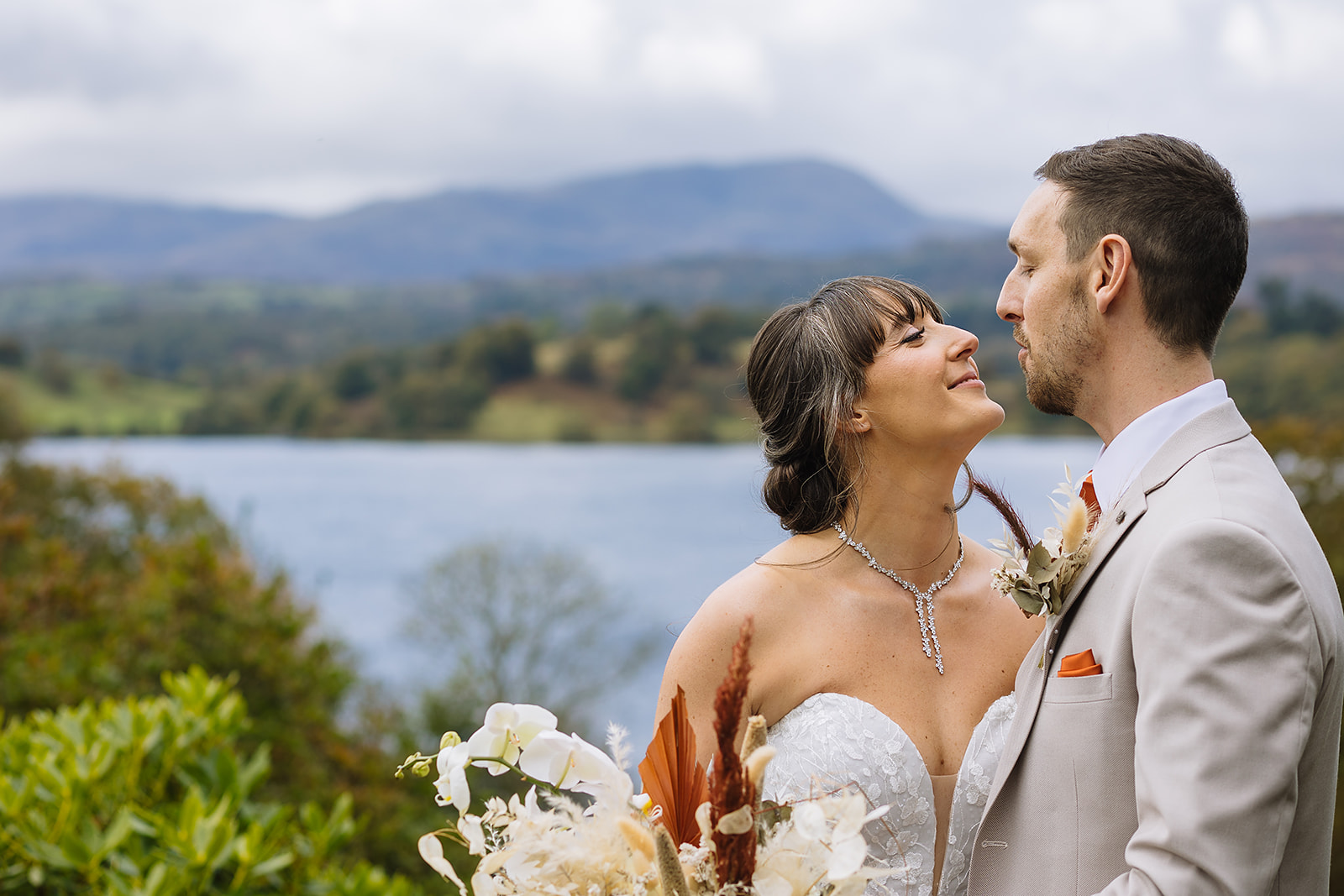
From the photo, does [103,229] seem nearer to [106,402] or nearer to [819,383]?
[106,402]

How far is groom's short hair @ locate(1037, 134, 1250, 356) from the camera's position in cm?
230

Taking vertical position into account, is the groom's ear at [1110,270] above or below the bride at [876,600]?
above

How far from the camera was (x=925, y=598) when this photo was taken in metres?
3.17

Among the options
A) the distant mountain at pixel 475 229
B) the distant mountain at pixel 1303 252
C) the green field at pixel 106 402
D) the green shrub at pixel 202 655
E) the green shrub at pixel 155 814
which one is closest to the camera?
the green shrub at pixel 155 814

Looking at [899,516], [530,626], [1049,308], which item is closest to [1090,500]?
[1049,308]

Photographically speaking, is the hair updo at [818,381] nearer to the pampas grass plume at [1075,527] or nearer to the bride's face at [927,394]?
the bride's face at [927,394]

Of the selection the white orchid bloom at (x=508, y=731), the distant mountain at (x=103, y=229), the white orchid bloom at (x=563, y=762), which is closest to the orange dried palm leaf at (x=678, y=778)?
the white orchid bloom at (x=563, y=762)

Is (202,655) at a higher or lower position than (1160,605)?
lower

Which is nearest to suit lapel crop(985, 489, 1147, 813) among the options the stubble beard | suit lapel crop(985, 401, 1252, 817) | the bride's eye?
suit lapel crop(985, 401, 1252, 817)

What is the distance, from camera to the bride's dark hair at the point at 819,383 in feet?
10.3

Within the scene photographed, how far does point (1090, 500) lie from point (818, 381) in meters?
0.90

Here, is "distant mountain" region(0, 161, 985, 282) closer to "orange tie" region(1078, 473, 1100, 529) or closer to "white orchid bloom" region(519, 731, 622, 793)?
"orange tie" region(1078, 473, 1100, 529)

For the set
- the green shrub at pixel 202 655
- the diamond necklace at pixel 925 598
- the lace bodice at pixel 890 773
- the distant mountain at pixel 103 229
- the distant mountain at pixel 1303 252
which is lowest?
the distant mountain at pixel 103 229

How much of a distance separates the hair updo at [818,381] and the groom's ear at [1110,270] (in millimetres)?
811
